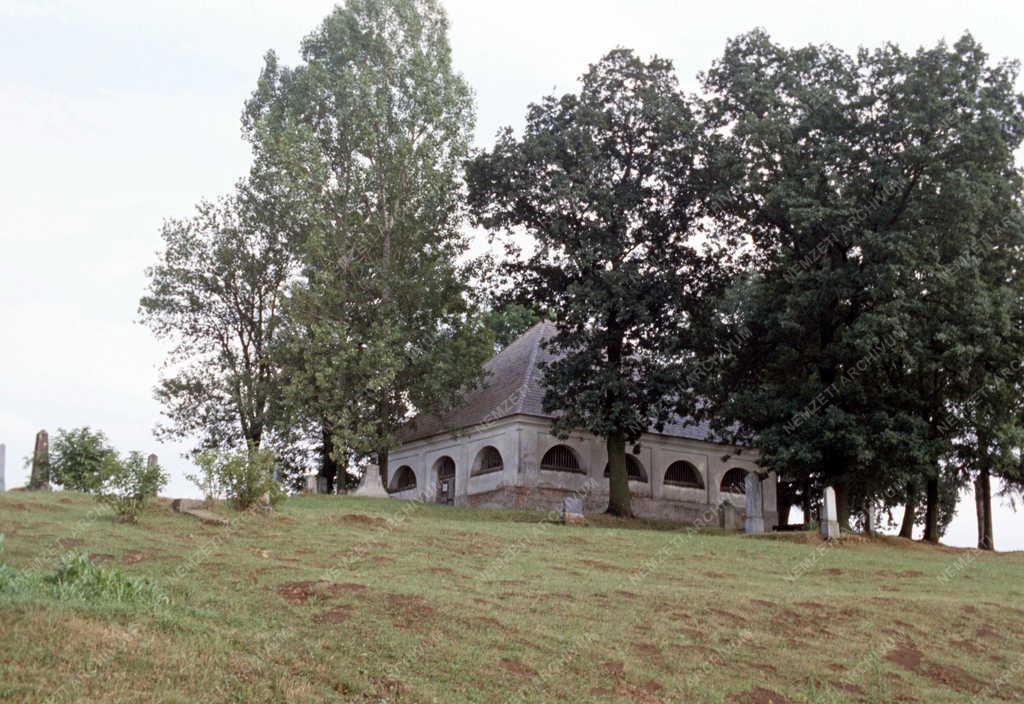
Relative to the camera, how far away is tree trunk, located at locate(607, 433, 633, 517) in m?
34.7

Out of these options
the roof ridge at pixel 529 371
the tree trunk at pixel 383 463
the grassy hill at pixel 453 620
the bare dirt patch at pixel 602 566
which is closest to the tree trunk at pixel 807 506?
the roof ridge at pixel 529 371

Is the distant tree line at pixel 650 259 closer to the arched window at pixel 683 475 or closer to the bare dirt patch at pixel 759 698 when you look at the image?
the arched window at pixel 683 475

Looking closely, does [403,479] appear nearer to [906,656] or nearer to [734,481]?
[734,481]

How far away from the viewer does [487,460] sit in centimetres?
3984

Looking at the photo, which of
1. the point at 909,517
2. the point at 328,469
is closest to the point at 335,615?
the point at 909,517

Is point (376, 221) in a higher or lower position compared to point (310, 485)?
higher

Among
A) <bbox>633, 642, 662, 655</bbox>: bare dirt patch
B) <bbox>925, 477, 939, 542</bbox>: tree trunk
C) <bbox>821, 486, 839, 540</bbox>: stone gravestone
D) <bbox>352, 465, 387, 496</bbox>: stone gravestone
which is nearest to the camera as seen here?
<bbox>633, 642, 662, 655</bbox>: bare dirt patch

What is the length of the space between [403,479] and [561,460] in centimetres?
930

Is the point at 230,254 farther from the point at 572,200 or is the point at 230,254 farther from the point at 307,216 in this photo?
the point at 572,200

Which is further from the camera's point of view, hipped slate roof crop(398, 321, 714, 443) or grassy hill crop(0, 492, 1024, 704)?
hipped slate roof crop(398, 321, 714, 443)

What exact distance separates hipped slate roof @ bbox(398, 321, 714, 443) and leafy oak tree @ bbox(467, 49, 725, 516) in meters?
3.86

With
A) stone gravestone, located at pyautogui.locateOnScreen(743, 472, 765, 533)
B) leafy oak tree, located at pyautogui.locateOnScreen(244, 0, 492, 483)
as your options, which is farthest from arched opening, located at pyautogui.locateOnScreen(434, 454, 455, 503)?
stone gravestone, located at pyautogui.locateOnScreen(743, 472, 765, 533)

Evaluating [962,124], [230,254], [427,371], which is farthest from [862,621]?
[230,254]

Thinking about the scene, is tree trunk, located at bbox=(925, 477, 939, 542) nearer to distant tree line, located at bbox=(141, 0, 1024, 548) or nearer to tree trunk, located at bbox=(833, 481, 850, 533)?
distant tree line, located at bbox=(141, 0, 1024, 548)
